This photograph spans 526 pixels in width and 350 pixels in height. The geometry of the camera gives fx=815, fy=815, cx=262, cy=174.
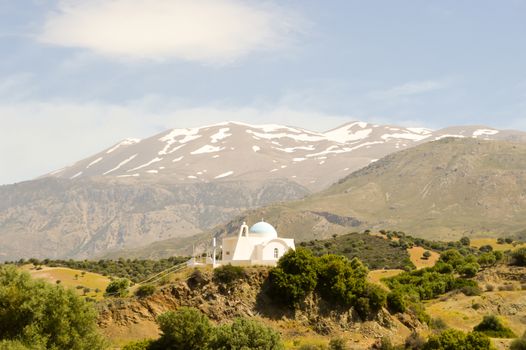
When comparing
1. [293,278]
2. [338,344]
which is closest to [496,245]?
[293,278]

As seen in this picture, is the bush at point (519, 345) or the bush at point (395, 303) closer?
the bush at point (519, 345)

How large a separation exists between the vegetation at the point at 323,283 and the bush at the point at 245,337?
10.6 meters

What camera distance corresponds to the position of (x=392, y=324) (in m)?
69.3

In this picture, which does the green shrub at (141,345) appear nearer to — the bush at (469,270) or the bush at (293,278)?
the bush at (293,278)

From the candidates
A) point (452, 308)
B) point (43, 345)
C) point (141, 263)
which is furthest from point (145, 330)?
point (141, 263)

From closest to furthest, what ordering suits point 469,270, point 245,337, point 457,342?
1. point 245,337
2. point 457,342
3. point 469,270

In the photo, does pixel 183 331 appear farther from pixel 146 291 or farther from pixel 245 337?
pixel 146 291

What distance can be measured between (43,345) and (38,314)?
7.29ft

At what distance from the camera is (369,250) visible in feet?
393

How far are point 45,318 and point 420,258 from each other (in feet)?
242

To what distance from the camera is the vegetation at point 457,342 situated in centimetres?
5809

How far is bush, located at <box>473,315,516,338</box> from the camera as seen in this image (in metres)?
70.6

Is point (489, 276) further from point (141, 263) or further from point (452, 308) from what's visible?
point (141, 263)

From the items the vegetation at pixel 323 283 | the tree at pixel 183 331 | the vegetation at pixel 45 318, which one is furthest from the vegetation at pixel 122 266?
the vegetation at pixel 45 318
